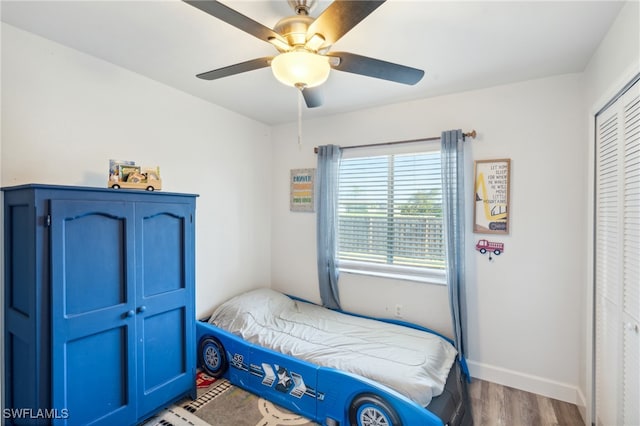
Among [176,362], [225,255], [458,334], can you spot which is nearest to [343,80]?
[225,255]

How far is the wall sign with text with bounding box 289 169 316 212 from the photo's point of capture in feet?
10.9

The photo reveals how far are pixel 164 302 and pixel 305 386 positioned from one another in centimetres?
113

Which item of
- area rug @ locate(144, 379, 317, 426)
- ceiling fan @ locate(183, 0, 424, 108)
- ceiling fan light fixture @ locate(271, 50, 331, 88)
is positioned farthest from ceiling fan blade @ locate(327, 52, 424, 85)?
area rug @ locate(144, 379, 317, 426)

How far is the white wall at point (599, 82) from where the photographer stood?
1412 mm

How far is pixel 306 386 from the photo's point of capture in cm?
201

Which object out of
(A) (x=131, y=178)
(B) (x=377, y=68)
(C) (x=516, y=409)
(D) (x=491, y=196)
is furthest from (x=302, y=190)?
(C) (x=516, y=409)

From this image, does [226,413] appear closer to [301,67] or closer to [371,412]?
[371,412]

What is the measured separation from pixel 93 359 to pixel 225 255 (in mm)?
1485

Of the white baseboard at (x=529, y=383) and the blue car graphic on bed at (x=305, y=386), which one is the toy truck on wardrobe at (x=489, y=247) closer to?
the white baseboard at (x=529, y=383)

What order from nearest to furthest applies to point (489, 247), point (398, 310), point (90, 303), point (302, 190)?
point (90, 303) → point (489, 247) → point (398, 310) → point (302, 190)

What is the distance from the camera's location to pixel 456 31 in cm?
168

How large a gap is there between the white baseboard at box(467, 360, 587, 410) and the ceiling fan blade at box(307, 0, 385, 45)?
8.96 ft

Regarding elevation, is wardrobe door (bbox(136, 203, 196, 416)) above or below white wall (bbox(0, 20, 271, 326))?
below

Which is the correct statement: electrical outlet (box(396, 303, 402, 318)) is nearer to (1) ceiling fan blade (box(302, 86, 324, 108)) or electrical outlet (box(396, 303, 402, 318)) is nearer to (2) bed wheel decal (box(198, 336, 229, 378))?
(2) bed wheel decal (box(198, 336, 229, 378))
